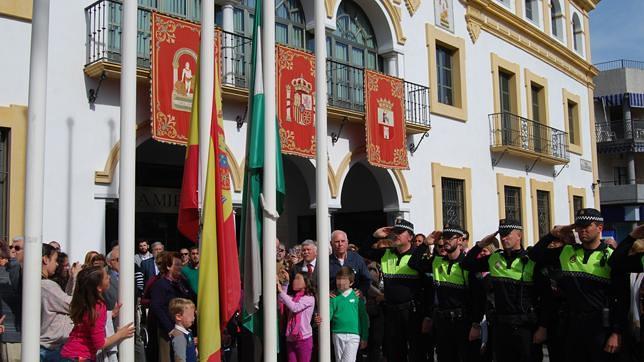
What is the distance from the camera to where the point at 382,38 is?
15883 mm

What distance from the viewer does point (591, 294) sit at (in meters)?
6.42

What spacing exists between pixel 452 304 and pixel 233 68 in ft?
20.7

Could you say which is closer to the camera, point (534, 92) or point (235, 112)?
point (235, 112)

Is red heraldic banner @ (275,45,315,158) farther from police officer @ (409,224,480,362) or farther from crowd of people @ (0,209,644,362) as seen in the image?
police officer @ (409,224,480,362)

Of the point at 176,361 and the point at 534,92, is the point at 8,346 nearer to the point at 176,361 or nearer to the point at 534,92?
the point at 176,361

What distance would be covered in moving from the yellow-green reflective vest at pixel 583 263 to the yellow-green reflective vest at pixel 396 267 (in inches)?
69.8

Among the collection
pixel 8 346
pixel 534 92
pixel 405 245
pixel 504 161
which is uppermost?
pixel 534 92

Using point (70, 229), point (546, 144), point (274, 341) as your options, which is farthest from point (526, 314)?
point (546, 144)

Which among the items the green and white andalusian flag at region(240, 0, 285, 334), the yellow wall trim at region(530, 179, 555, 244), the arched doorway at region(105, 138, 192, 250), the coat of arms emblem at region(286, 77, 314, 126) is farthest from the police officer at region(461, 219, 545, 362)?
the yellow wall trim at region(530, 179, 555, 244)

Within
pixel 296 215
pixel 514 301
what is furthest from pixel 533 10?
pixel 514 301

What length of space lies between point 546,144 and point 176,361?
55.1 feet

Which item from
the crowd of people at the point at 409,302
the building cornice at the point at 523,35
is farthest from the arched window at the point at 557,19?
the crowd of people at the point at 409,302

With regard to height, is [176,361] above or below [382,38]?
below

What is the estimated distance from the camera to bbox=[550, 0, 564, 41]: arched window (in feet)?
77.3
